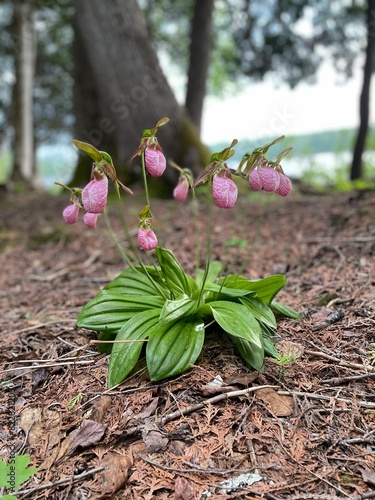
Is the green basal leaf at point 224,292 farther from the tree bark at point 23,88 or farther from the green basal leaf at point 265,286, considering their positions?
the tree bark at point 23,88

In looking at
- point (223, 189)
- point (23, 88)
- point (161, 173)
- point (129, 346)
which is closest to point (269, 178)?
point (223, 189)

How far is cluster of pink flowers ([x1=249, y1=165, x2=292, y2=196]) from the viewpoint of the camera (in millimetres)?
1529

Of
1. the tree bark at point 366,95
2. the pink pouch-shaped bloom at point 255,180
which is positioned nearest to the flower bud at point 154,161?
the pink pouch-shaped bloom at point 255,180

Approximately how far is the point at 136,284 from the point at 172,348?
1.67ft

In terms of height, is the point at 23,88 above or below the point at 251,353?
above

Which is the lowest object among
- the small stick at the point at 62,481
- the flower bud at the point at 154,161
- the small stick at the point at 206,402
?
the small stick at the point at 62,481

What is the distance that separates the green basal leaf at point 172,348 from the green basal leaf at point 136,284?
0.30 m

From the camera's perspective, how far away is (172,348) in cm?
160

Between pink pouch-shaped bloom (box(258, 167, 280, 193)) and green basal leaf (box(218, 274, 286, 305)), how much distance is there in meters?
0.44

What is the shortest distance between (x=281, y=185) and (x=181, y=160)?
143 inches

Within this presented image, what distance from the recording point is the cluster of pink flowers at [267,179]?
1529 mm

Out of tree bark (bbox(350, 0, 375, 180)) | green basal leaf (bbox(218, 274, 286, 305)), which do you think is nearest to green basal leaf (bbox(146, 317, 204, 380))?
green basal leaf (bbox(218, 274, 286, 305))

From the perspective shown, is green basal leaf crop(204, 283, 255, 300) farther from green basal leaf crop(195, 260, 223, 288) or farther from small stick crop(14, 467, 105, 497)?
small stick crop(14, 467, 105, 497)

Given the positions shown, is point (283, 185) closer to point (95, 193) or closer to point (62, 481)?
point (95, 193)
